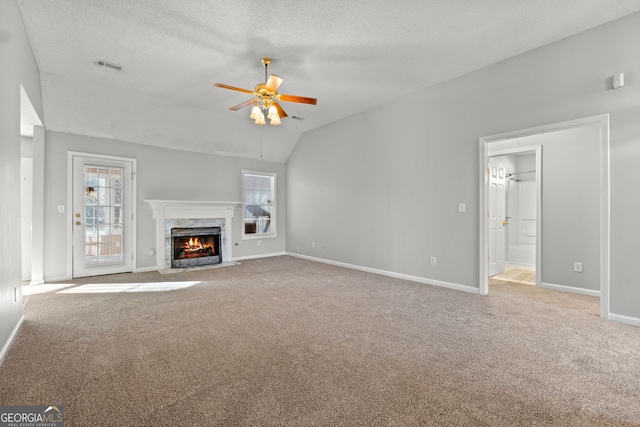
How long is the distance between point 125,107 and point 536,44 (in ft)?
19.8

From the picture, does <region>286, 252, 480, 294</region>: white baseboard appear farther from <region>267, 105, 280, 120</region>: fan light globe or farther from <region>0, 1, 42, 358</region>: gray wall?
<region>0, 1, 42, 358</region>: gray wall

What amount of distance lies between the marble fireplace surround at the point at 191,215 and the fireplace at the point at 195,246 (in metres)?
0.14

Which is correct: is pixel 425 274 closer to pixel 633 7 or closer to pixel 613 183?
pixel 613 183

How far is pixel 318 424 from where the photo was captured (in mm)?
1542

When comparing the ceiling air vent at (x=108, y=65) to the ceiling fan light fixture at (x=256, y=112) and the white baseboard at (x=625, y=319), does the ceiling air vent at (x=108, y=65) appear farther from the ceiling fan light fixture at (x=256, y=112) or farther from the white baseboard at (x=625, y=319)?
the white baseboard at (x=625, y=319)

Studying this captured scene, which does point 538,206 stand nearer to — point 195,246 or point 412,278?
point 412,278

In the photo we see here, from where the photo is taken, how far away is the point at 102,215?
17.4ft

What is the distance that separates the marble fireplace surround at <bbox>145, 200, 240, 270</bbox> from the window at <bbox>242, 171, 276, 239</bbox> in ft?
1.41

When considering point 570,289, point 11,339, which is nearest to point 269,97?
point 11,339

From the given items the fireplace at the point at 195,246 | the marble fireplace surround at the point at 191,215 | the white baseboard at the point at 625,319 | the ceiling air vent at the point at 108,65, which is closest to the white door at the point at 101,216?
the marble fireplace surround at the point at 191,215

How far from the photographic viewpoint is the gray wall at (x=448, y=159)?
9.77 feet

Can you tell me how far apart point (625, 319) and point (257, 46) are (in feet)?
16.0

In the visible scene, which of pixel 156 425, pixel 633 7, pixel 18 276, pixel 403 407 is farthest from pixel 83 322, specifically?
pixel 633 7

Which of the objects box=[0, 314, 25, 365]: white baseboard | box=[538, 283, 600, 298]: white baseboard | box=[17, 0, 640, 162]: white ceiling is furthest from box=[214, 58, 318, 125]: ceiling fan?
box=[538, 283, 600, 298]: white baseboard
